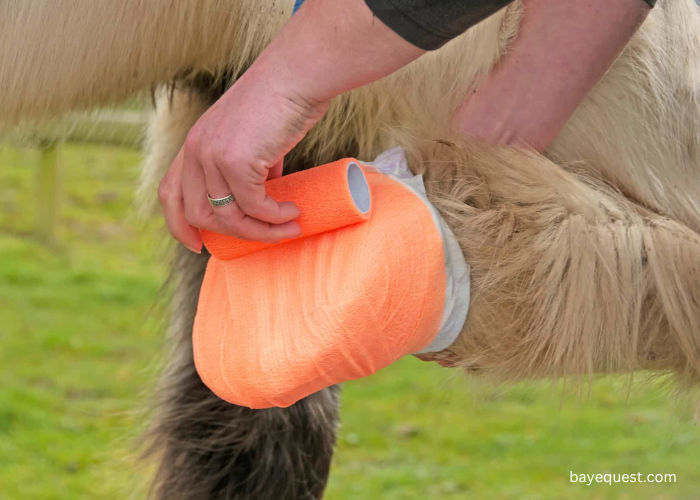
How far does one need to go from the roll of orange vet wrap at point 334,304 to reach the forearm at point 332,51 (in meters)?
0.09

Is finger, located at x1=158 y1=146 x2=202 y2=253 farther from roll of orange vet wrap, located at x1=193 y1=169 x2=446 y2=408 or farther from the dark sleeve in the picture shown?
the dark sleeve

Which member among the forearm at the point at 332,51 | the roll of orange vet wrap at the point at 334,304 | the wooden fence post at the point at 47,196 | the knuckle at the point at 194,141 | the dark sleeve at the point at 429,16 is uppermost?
the dark sleeve at the point at 429,16

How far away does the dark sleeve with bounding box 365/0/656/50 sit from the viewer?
50 cm

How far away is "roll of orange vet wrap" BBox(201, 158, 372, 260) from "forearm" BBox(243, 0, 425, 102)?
0.07 meters

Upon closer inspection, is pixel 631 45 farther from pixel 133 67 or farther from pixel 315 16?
pixel 133 67

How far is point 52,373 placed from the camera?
6.97 ft

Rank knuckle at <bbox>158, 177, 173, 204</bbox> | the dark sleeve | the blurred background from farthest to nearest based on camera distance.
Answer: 1. the blurred background
2. knuckle at <bbox>158, 177, 173, 204</bbox>
3. the dark sleeve

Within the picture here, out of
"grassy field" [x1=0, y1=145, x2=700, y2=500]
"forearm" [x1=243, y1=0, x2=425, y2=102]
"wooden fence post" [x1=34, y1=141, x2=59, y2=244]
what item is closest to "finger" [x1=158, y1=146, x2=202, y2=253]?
"forearm" [x1=243, y1=0, x2=425, y2=102]

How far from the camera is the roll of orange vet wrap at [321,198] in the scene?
58 centimetres

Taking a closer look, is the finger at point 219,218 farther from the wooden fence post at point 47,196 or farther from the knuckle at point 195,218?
the wooden fence post at point 47,196

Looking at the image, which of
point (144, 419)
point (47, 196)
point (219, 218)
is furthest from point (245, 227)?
point (47, 196)

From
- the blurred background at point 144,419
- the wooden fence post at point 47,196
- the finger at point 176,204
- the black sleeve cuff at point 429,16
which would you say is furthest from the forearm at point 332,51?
the wooden fence post at point 47,196

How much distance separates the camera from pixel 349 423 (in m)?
2.10

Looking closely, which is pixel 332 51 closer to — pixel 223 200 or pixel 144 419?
pixel 223 200
